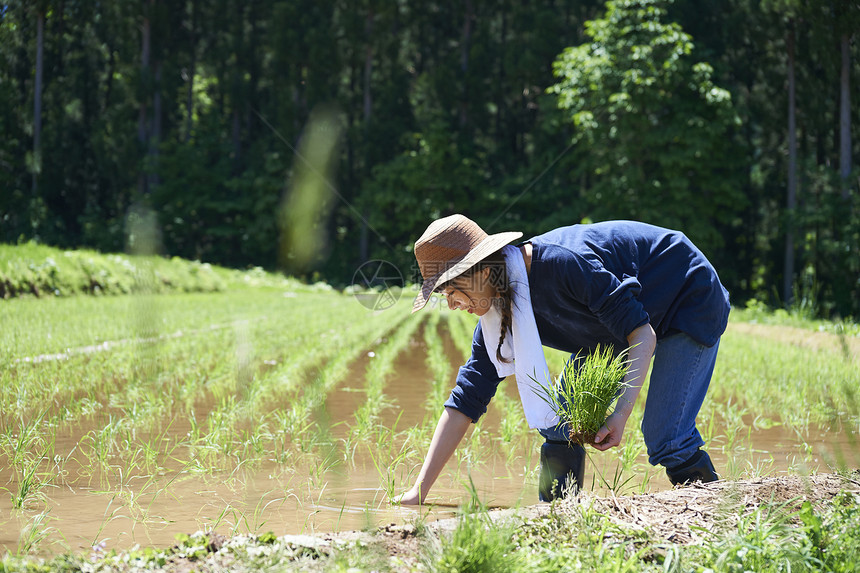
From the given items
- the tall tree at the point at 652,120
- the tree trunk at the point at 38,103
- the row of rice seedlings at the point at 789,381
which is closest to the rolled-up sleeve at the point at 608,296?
the row of rice seedlings at the point at 789,381

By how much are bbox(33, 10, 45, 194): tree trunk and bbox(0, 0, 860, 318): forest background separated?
12cm

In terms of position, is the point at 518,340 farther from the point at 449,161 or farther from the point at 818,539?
the point at 449,161

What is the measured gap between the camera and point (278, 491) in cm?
312

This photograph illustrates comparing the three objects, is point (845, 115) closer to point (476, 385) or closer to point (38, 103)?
point (476, 385)

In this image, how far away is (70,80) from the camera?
2848 centimetres

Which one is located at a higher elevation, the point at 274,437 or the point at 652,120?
the point at 652,120

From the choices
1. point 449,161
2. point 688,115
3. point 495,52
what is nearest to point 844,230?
point 688,115

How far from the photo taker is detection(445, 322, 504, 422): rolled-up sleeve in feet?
9.35

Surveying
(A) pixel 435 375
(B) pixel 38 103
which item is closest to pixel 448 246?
(A) pixel 435 375

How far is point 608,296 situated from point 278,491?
1595 millimetres

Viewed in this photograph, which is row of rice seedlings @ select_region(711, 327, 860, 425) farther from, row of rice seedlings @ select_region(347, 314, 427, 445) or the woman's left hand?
row of rice seedlings @ select_region(347, 314, 427, 445)

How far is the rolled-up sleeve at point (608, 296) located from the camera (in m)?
2.47

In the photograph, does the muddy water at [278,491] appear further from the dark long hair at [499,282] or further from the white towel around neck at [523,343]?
the dark long hair at [499,282]

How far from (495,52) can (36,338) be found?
85.8 feet
